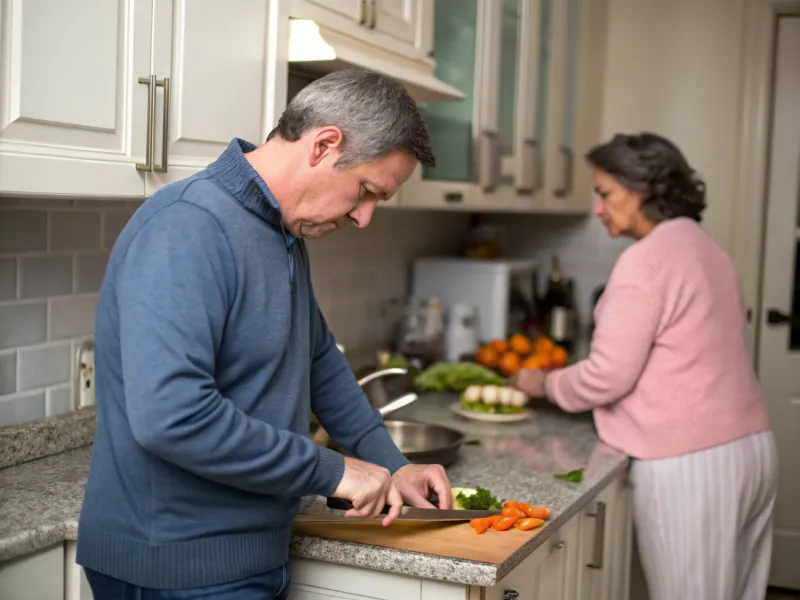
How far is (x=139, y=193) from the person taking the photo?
161 cm

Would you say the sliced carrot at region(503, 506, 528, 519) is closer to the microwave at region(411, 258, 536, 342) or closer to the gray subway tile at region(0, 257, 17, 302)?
the gray subway tile at region(0, 257, 17, 302)

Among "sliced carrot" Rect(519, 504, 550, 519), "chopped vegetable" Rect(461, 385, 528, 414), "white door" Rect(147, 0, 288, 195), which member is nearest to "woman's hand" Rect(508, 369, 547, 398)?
"chopped vegetable" Rect(461, 385, 528, 414)

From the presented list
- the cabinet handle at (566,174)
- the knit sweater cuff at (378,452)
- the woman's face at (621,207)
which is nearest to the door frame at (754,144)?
the cabinet handle at (566,174)

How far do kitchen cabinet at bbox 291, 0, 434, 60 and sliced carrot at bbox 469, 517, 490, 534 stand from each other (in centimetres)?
104

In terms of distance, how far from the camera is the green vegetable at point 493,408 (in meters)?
2.69

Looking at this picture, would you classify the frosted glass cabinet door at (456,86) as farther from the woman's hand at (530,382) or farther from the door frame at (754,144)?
the door frame at (754,144)

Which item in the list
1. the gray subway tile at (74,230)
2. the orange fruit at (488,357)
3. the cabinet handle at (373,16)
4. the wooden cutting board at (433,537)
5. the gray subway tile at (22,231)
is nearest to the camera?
the wooden cutting board at (433,537)

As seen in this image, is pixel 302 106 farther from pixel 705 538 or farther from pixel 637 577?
pixel 637 577

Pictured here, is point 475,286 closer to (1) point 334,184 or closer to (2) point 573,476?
(2) point 573,476

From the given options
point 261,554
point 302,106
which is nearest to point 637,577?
point 261,554

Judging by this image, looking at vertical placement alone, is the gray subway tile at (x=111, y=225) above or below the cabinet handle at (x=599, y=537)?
above

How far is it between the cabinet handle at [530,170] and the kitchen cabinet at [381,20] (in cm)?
83

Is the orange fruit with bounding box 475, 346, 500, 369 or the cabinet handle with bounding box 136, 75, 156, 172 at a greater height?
the cabinet handle with bounding box 136, 75, 156, 172

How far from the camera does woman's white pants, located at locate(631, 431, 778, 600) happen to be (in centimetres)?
236
